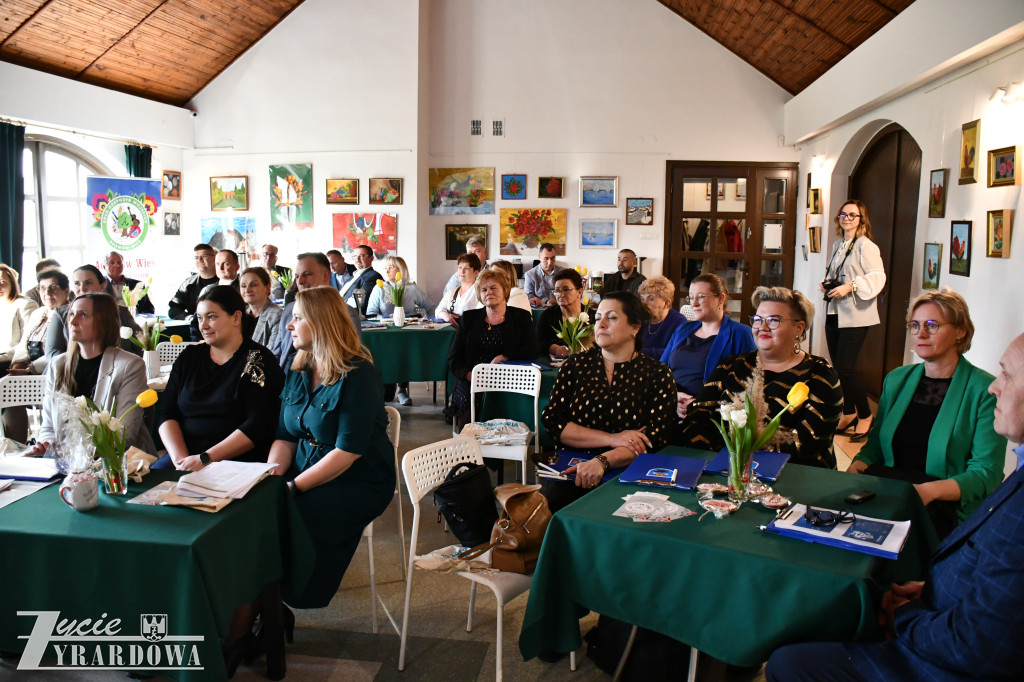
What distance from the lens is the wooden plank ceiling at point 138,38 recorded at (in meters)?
7.81

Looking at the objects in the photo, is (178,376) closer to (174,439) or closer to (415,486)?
(174,439)

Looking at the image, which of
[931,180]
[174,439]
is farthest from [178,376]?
[931,180]

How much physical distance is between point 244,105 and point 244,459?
340 inches

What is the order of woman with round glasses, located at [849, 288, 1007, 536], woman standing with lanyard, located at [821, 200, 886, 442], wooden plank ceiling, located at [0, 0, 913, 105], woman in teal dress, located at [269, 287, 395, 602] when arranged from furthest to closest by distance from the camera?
wooden plank ceiling, located at [0, 0, 913, 105] → woman standing with lanyard, located at [821, 200, 886, 442] → woman in teal dress, located at [269, 287, 395, 602] → woman with round glasses, located at [849, 288, 1007, 536]

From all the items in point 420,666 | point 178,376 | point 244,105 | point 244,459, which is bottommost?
point 420,666

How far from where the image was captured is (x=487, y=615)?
10.9ft

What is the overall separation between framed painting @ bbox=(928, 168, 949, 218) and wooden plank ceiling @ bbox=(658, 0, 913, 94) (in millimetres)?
1419

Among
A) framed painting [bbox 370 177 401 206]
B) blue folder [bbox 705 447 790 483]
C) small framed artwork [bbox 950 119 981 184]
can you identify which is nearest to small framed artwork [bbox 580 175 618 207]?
framed painting [bbox 370 177 401 206]

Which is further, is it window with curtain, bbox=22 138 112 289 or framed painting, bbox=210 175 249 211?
framed painting, bbox=210 175 249 211

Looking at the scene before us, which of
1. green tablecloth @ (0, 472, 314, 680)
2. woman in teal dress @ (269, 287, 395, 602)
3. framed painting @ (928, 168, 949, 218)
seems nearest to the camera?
green tablecloth @ (0, 472, 314, 680)

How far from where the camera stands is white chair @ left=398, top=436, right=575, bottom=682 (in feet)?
8.25

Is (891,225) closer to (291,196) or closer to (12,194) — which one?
(291,196)

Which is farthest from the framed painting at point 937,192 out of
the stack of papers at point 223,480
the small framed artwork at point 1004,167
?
the stack of papers at point 223,480

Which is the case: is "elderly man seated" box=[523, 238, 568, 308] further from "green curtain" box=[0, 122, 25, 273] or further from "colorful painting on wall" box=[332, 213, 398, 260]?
"green curtain" box=[0, 122, 25, 273]
